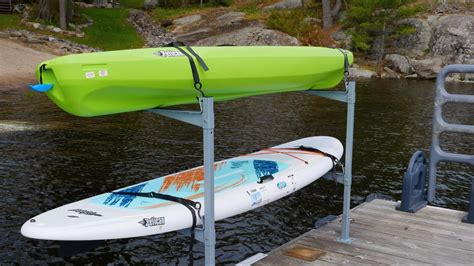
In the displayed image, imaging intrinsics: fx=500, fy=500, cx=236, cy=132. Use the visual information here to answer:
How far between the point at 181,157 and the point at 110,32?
27.1 meters

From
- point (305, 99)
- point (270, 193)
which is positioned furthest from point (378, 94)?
point (270, 193)

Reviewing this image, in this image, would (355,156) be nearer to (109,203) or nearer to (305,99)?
(109,203)

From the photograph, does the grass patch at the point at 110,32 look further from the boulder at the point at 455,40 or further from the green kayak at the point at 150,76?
the green kayak at the point at 150,76

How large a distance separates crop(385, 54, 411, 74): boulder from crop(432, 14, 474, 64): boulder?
253cm

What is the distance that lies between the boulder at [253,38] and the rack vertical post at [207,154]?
31991 mm

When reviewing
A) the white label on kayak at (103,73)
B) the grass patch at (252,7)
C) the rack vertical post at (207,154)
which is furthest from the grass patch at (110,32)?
the rack vertical post at (207,154)

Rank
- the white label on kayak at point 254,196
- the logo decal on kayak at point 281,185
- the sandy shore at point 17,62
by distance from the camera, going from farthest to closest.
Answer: the sandy shore at point 17,62
the logo decal on kayak at point 281,185
the white label on kayak at point 254,196

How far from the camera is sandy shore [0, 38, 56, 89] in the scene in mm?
25562

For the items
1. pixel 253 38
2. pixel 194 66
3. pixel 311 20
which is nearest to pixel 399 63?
pixel 311 20

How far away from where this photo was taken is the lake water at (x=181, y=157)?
26.0 feet

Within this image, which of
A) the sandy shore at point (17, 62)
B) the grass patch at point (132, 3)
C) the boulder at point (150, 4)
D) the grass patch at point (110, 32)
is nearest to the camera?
the sandy shore at point (17, 62)

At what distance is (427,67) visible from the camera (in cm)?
3509

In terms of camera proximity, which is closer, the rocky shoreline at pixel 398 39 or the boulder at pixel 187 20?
the rocky shoreline at pixel 398 39

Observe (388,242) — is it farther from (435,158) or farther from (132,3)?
(132,3)
